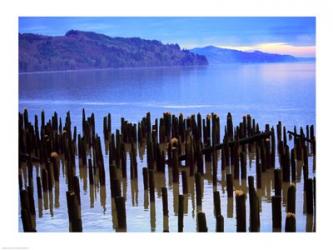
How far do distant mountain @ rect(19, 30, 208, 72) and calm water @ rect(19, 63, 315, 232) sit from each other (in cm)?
20

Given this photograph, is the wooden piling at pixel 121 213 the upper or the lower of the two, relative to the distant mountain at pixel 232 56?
lower

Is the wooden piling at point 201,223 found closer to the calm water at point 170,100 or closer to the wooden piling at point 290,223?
the calm water at point 170,100

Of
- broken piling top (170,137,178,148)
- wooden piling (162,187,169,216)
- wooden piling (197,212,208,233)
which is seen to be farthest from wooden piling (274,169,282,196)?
broken piling top (170,137,178,148)

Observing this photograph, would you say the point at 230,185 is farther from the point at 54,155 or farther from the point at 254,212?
the point at 54,155

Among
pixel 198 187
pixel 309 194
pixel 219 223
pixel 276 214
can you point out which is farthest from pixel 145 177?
pixel 309 194

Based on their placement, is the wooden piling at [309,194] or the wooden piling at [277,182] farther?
the wooden piling at [277,182]

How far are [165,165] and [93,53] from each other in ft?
6.10

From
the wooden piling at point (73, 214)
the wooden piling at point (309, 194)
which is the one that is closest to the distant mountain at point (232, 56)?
the wooden piling at point (309, 194)

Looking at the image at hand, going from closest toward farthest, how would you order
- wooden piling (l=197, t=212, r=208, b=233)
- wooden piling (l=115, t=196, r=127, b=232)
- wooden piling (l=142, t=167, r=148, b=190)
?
wooden piling (l=197, t=212, r=208, b=233) → wooden piling (l=115, t=196, r=127, b=232) → wooden piling (l=142, t=167, r=148, b=190)

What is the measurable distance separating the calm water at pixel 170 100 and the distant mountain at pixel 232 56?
157 mm

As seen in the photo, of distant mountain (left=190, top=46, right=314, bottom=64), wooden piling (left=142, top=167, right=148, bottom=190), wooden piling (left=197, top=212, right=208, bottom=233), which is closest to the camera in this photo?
wooden piling (left=197, top=212, right=208, bottom=233)

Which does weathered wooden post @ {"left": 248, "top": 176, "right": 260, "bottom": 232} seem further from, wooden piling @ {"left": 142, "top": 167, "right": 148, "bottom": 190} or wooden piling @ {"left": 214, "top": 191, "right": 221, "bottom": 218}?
wooden piling @ {"left": 142, "top": 167, "right": 148, "bottom": 190}

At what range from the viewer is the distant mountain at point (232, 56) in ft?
31.7

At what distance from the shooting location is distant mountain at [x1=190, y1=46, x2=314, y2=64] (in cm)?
965
